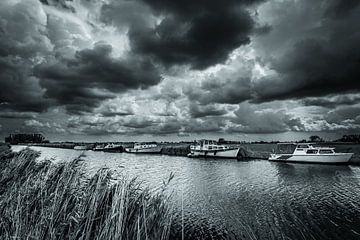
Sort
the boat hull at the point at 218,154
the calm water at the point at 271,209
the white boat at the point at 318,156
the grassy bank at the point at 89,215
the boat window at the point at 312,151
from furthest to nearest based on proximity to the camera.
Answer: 1. the boat hull at the point at 218,154
2. the boat window at the point at 312,151
3. the white boat at the point at 318,156
4. the calm water at the point at 271,209
5. the grassy bank at the point at 89,215

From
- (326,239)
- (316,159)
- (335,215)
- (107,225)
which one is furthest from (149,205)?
(316,159)

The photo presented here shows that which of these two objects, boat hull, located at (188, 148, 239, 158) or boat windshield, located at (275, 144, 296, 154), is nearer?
boat windshield, located at (275, 144, 296, 154)

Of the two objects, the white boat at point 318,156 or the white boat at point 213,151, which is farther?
the white boat at point 213,151

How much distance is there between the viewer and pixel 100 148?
425ft

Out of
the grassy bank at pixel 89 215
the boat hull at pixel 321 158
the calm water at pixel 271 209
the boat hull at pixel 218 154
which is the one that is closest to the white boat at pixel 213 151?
the boat hull at pixel 218 154

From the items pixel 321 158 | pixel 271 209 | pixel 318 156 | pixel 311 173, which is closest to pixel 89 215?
pixel 271 209

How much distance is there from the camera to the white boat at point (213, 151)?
67.6 m

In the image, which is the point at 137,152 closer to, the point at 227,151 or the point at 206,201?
the point at 227,151

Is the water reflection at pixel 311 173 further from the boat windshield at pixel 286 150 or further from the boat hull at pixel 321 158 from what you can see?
the boat windshield at pixel 286 150

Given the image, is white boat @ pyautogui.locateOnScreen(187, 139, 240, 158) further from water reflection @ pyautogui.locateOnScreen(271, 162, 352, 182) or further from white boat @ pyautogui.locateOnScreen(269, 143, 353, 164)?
water reflection @ pyautogui.locateOnScreen(271, 162, 352, 182)

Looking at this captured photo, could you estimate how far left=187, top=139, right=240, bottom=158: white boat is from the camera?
2660 inches

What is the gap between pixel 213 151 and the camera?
71.6 meters

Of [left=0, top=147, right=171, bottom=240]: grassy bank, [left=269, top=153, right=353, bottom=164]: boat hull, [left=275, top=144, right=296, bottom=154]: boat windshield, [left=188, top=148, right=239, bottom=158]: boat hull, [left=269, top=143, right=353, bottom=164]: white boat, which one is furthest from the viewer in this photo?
[left=188, top=148, right=239, bottom=158]: boat hull

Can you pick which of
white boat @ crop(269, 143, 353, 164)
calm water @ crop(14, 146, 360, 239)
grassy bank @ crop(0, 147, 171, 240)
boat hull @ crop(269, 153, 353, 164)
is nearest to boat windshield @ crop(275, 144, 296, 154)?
boat hull @ crop(269, 153, 353, 164)
